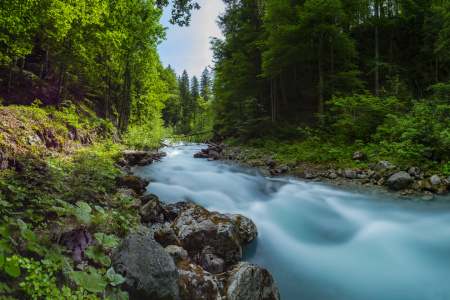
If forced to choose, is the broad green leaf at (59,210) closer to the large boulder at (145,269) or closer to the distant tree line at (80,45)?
the large boulder at (145,269)

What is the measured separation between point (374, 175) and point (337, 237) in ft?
14.3

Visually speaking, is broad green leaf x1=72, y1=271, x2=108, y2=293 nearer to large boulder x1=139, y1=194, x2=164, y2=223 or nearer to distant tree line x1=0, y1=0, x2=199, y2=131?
large boulder x1=139, y1=194, x2=164, y2=223

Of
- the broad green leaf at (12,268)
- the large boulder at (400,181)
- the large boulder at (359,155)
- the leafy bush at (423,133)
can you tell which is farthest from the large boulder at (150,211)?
the leafy bush at (423,133)

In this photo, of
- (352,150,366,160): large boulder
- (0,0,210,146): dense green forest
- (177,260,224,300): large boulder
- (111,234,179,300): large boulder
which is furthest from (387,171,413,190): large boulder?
(0,0,210,146): dense green forest

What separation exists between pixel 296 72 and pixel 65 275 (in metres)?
20.0

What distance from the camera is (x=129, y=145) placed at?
1298 centimetres

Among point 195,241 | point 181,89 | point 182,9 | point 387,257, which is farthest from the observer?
point 181,89

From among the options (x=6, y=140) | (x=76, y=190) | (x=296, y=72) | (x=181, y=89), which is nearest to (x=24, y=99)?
(x=6, y=140)

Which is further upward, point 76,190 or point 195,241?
point 76,190

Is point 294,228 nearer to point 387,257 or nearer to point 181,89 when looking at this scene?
point 387,257

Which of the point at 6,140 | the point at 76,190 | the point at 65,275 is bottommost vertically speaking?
the point at 65,275

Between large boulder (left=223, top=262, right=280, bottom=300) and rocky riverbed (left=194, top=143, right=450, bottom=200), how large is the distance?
646 centimetres

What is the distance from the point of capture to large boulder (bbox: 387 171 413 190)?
6852 millimetres

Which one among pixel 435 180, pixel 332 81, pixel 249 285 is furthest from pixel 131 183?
pixel 332 81
